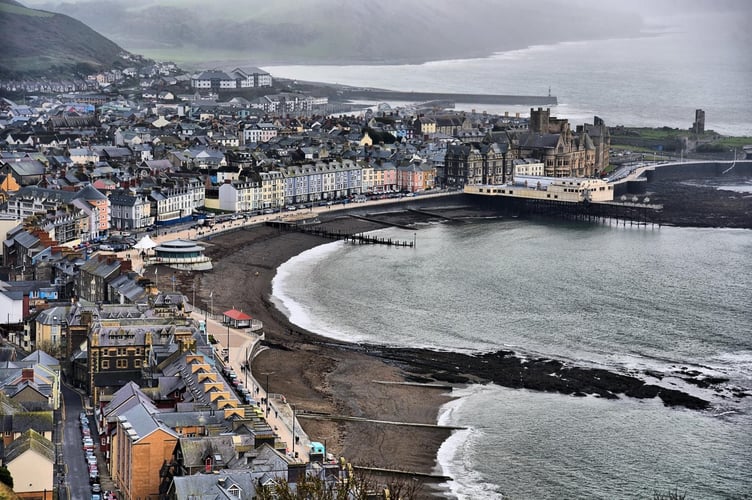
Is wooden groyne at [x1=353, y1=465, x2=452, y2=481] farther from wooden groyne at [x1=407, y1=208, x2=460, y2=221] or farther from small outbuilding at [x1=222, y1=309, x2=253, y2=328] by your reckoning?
wooden groyne at [x1=407, y1=208, x2=460, y2=221]

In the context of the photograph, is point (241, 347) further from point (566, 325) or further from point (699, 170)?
point (699, 170)

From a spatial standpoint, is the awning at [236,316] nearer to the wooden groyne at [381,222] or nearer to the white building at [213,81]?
the wooden groyne at [381,222]

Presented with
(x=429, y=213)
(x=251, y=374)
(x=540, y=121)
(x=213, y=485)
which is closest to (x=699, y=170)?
(x=540, y=121)

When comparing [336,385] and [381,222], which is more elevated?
[381,222]

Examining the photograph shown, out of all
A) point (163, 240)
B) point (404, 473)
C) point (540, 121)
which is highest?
point (540, 121)

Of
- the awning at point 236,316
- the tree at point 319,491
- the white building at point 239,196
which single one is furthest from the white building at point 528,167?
the tree at point 319,491

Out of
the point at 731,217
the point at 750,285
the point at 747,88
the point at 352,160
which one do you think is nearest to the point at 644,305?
the point at 750,285
